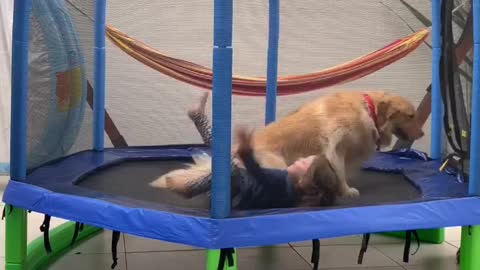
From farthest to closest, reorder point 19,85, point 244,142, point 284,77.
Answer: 1. point 284,77
2. point 19,85
3. point 244,142

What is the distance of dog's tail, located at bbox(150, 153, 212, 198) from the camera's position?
1.78 meters

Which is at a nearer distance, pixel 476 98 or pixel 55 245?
pixel 476 98

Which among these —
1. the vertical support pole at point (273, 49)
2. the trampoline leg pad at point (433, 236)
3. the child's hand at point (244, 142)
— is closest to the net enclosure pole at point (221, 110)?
the child's hand at point (244, 142)

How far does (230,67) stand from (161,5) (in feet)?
2.48

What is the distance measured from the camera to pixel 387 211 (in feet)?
5.73

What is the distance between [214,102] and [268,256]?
103 cm

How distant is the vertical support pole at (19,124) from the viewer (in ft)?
6.25

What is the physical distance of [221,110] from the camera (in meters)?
1.53

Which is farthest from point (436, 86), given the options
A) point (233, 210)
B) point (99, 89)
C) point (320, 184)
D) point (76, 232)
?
point (76, 232)

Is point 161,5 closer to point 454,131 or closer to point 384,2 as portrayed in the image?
point 384,2

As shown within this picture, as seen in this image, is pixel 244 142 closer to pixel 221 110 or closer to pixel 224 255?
pixel 221 110

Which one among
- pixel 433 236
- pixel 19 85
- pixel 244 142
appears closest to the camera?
pixel 244 142

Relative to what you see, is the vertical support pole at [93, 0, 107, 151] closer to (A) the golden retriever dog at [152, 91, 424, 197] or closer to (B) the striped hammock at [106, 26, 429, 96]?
(B) the striped hammock at [106, 26, 429, 96]

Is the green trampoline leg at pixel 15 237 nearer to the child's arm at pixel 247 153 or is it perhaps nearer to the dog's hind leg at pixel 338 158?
the child's arm at pixel 247 153
